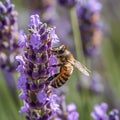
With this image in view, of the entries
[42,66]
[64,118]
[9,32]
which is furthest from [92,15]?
[42,66]

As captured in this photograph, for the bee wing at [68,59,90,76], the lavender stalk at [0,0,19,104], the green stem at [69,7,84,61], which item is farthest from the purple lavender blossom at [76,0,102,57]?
the bee wing at [68,59,90,76]

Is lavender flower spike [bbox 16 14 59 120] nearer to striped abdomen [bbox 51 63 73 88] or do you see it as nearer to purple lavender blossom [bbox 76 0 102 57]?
striped abdomen [bbox 51 63 73 88]

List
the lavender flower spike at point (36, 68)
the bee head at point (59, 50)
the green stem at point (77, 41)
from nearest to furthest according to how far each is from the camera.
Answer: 1. the lavender flower spike at point (36, 68)
2. the bee head at point (59, 50)
3. the green stem at point (77, 41)

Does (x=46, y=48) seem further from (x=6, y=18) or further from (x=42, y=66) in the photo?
(x=6, y=18)

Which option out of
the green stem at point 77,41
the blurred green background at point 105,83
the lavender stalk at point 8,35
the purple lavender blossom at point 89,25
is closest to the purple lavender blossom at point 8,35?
the lavender stalk at point 8,35

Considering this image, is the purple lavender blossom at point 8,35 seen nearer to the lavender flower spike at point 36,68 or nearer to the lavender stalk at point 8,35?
the lavender stalk at point 8,35

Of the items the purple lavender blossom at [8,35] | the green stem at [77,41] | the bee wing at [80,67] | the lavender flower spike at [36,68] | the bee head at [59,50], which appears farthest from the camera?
the green stem at [77,41]
